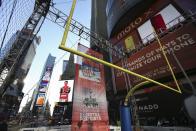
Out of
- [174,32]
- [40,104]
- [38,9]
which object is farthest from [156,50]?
[40,104]

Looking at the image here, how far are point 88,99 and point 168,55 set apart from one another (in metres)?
8.49

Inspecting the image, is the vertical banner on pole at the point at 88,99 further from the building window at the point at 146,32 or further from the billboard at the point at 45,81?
the billboard at the point at 45,81

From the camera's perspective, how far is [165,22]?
13719mm

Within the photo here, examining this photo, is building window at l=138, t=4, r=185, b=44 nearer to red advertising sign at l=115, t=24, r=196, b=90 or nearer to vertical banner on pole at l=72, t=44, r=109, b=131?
red advertising sign at l=115, t=24, r=196, b=90

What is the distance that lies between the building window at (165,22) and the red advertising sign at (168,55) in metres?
1.13

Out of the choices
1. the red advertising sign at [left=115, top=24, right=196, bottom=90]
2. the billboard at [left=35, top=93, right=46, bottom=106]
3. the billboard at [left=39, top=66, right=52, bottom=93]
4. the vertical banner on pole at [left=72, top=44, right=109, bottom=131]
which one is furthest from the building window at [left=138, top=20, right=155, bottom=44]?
the billboard at [left=35, top=93, right=46, bottom=106]

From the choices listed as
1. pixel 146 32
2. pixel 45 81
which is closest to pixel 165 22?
pixel 146 32

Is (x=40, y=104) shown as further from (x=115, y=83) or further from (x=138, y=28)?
(x=138, y=28)

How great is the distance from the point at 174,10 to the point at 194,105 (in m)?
9.14

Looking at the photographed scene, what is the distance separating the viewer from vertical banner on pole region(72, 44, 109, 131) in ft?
26.3

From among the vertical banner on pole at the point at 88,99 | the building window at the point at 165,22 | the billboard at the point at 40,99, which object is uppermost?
the building window at the point at 165,22

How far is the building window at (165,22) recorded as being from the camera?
41.8 feet

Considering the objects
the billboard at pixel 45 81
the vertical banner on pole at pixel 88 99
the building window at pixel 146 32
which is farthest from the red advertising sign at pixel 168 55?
the billboard at pixel 45 81

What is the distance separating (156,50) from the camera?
1353 centimetres
